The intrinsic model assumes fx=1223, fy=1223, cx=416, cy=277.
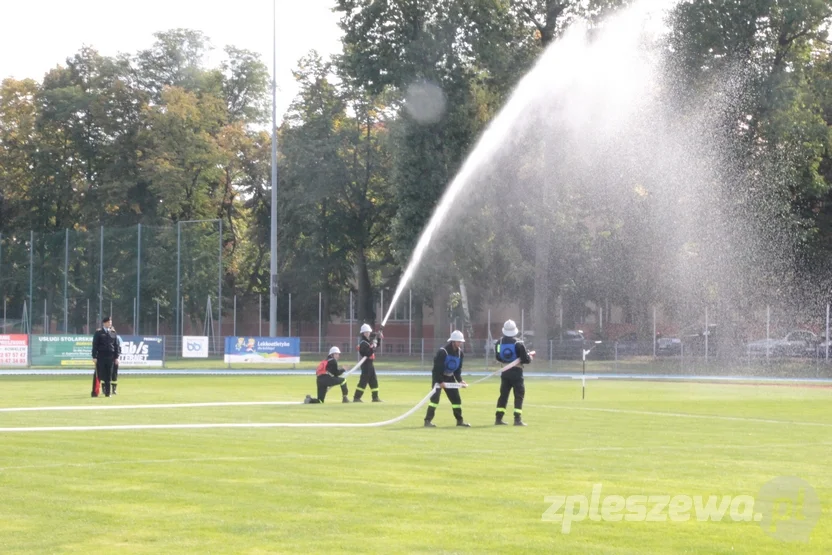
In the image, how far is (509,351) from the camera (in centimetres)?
2344

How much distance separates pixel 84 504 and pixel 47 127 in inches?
2949

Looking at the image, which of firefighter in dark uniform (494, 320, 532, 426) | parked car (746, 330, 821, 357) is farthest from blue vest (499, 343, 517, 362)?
parked car (746, 330, 821, 357)

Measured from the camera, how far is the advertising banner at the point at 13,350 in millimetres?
53594

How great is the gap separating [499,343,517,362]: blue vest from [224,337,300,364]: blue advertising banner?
33.3 metres

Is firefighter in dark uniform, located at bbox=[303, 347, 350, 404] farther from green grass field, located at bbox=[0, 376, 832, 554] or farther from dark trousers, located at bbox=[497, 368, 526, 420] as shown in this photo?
dark trousers, located at bbox=[497, 368, 526, 420]

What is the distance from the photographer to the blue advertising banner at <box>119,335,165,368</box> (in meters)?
53.8

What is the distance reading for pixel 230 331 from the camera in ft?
278

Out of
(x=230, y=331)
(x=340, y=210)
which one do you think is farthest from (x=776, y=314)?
(x=230, y=331)

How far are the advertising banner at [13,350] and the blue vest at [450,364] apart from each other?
116 feet

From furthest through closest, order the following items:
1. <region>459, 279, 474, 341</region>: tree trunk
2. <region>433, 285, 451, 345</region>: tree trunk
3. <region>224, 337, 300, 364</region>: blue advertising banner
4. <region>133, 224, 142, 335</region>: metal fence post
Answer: <region>459, 279, 474, 341</region>: tree trunk
<region>433, 285, 451, 345</region>: tree trunk
<region>133, 224, 142, 335</region>: metal fence post
<region>224, 337, 300, 364</region>: blue advertising banner

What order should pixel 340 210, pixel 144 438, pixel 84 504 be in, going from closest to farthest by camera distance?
pixel 84 504, pixel 144 438, pixel 340 210

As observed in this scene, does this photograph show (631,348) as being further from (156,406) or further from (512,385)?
(512,385)

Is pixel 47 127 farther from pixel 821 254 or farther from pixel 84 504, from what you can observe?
pixel 84 504

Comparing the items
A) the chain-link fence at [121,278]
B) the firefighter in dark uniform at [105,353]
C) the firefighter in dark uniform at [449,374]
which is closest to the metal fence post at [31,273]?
the chain-link fence at [121,278]
